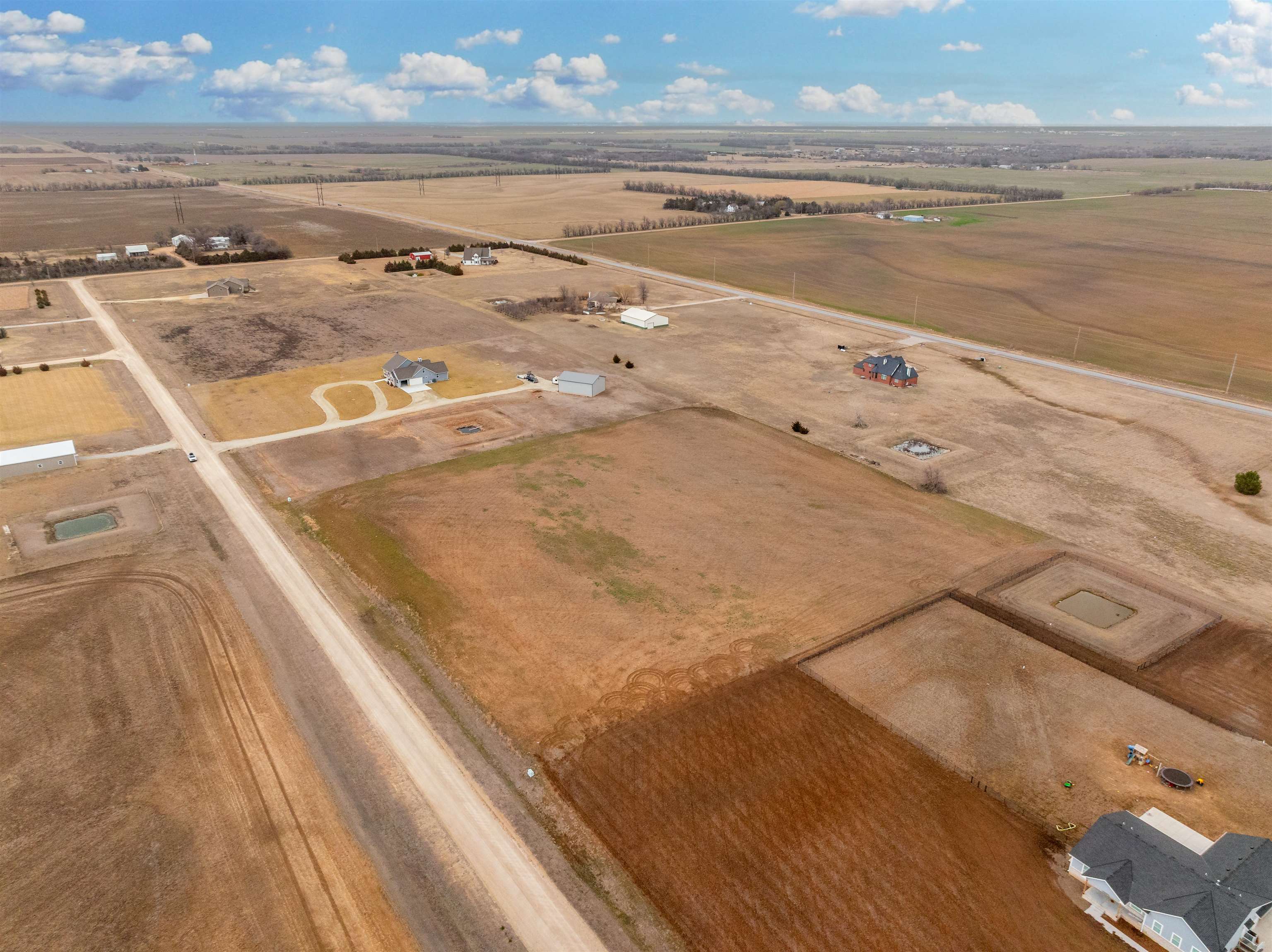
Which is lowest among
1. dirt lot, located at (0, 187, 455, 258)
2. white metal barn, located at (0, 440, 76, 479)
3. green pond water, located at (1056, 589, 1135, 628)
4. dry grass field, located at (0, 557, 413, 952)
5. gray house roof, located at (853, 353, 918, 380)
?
dry grass field, located at (0, 557, 413, 952)

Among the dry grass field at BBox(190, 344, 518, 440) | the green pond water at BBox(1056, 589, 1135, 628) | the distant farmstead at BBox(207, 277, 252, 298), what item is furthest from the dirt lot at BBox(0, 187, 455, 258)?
the green pond water at BBox(1056, 589, 1135, 628)

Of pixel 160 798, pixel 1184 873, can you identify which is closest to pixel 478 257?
pixel 160 798

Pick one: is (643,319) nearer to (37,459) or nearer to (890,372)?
(890,372)

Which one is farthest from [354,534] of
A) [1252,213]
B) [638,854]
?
[1252,213]

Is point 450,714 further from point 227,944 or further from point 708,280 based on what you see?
point 708,280

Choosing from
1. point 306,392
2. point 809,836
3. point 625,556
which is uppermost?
point 306,392

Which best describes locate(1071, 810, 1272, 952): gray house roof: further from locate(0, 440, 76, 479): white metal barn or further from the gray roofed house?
locate(0, 440, 76, 479): white metal barn

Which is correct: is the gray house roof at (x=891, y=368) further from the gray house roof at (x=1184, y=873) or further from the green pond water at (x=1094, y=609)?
the gray house roof at (x=1184, y=873)
